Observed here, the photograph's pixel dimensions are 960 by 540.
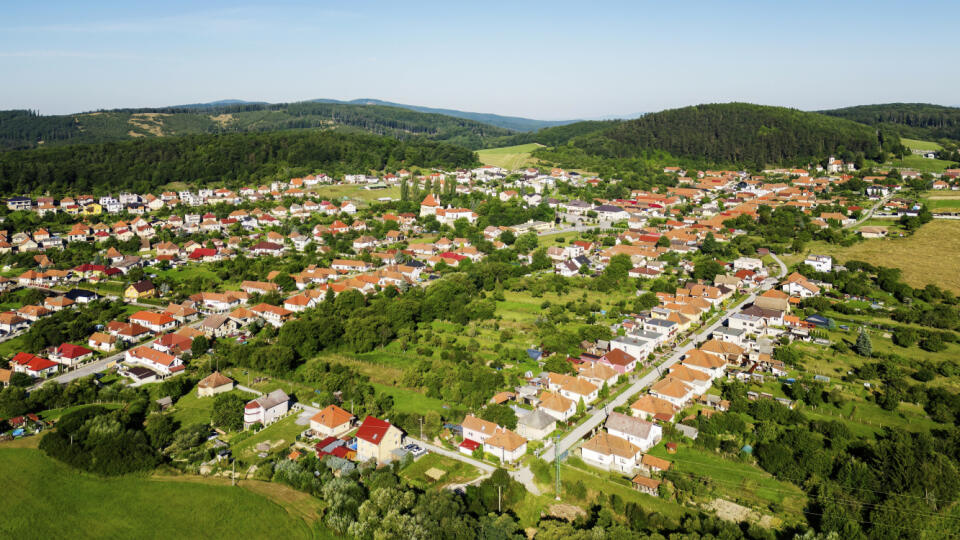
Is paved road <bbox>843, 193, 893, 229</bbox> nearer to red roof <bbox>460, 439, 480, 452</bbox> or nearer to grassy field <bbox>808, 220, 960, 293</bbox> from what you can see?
grassy field <bbox>808, 220, 960, 293</bbox>

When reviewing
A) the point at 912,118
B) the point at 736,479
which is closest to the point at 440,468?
the point at 736,479

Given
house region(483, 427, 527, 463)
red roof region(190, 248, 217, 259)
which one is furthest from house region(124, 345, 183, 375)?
red roof region(190, 248, 217, 259)

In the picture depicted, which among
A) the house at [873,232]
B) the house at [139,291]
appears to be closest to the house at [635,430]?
the house at [139,291]

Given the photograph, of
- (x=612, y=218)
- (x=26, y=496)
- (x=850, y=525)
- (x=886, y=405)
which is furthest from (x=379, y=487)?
(x=612, y=218)

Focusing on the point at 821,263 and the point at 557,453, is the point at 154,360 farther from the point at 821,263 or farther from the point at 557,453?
the point at 821,263

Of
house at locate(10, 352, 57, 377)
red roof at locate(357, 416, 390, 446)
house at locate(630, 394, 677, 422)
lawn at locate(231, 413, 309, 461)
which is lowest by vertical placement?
lawn at locate(231, 413, 309, 461)
